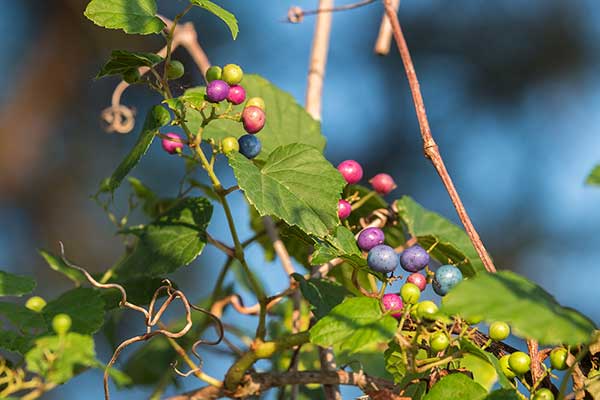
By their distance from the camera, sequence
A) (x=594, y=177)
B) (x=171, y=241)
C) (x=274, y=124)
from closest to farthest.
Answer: (x=594, y=177) < (x=171, y=241) < (x=274, y=124)

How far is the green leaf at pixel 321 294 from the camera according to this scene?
0.71 m

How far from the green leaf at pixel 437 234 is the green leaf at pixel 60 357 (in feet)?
1.53

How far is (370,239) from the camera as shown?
0.69 m

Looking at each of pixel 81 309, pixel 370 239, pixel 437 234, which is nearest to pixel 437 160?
pixel 370 239

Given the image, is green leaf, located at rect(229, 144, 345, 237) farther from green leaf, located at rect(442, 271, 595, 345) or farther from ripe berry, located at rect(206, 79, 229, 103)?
green leaf, located at rect(442, 271, 595, 345)

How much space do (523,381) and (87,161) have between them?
406 centimetres

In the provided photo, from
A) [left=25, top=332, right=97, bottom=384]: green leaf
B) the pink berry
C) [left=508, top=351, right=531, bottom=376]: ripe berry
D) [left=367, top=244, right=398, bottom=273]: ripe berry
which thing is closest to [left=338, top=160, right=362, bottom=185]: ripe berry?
the pink berry

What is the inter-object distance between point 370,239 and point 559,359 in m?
0.19

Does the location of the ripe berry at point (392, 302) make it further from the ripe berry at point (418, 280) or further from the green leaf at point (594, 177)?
the green leaf at point (594, 177)

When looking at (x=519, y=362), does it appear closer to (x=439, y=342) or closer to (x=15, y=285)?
(x=439, y=342)

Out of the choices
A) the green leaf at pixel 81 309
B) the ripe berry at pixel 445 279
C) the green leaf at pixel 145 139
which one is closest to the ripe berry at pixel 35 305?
the green leaf at pixel 81 309

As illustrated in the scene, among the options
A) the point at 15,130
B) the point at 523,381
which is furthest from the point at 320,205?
the point at 15,130

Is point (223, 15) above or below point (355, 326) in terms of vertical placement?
above

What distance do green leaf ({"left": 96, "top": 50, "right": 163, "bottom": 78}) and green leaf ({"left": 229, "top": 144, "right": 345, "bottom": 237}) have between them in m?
0.10
